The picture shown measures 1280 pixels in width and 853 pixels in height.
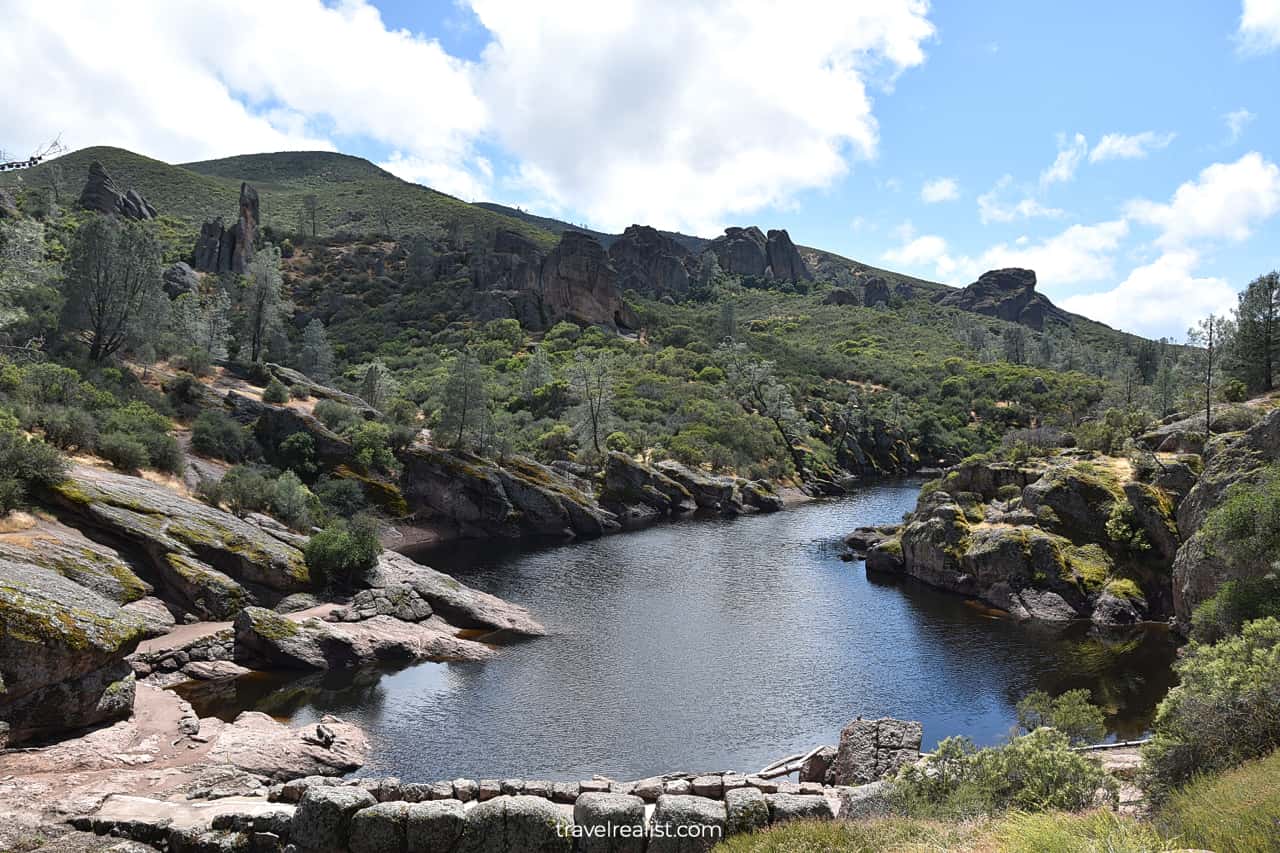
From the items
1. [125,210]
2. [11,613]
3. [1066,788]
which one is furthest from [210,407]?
[125,210]

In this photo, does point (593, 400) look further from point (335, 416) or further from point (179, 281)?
point (179, 281)

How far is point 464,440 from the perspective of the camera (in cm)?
6650

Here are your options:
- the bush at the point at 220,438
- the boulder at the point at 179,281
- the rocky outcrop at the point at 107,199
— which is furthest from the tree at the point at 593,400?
the rocky outcrop at the point at 107,199

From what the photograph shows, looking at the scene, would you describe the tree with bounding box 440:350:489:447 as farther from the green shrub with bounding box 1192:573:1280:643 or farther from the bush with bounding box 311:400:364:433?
the green shrub with bounding box 1192:573:1280:643

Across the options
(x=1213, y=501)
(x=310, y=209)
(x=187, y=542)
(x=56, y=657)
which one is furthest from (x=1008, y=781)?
(x=310, y=209)

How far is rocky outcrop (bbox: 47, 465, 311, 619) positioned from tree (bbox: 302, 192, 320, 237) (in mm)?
118704

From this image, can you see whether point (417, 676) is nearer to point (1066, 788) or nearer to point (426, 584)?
point (426, 584)

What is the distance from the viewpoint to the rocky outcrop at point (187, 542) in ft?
102

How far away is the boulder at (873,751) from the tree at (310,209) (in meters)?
143

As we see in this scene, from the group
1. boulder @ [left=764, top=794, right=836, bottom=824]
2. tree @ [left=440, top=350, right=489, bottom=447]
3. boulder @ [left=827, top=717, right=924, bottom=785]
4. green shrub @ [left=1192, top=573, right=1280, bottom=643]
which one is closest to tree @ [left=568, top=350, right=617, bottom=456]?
tree @ [left=440, top=350, right=489, bottom=447]

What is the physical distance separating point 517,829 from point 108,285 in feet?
186

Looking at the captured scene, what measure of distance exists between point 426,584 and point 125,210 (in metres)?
111

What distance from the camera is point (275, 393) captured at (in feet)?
204

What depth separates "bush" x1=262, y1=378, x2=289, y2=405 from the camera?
6178 centimetres
